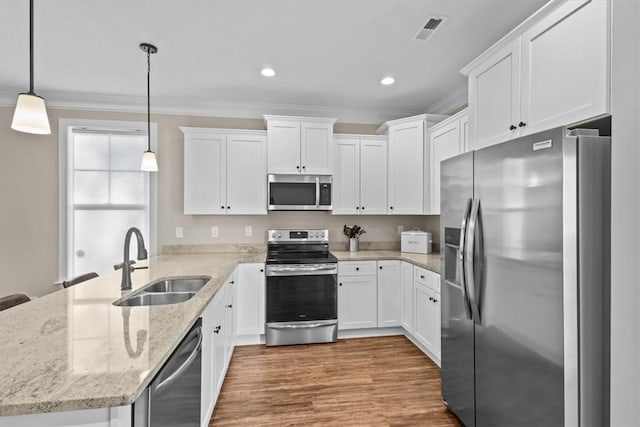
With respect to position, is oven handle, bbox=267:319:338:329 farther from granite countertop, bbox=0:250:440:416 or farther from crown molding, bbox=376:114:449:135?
crown molding, bbox=376:114:449:135

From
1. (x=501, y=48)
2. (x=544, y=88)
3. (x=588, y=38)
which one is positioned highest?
(x=501, y=48)

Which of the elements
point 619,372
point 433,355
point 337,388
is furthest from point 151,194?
point 619,372

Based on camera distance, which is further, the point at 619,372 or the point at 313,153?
the point at 313,153

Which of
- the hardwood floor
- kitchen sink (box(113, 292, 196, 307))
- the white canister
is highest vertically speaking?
the white canister

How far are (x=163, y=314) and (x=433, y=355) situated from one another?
2.37m

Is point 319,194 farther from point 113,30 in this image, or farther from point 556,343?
point 556,343

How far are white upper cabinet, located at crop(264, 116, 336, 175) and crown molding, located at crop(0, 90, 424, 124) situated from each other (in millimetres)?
327

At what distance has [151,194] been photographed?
3664mm

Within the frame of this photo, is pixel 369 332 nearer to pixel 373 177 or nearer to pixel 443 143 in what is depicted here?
pixel 373 177

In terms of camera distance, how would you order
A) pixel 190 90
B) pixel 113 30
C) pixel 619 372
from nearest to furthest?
1. pixel 619 372
2. pixel 113 30
3. pixel 190 90

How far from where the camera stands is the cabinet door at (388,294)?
11.2 ft

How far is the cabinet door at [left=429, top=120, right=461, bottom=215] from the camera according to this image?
2.96 meters

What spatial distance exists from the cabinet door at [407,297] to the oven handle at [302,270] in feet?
2.39

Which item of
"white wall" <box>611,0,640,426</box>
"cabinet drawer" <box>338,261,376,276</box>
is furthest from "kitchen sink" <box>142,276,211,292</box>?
"white wall" <box>611,0,640,426</box>
